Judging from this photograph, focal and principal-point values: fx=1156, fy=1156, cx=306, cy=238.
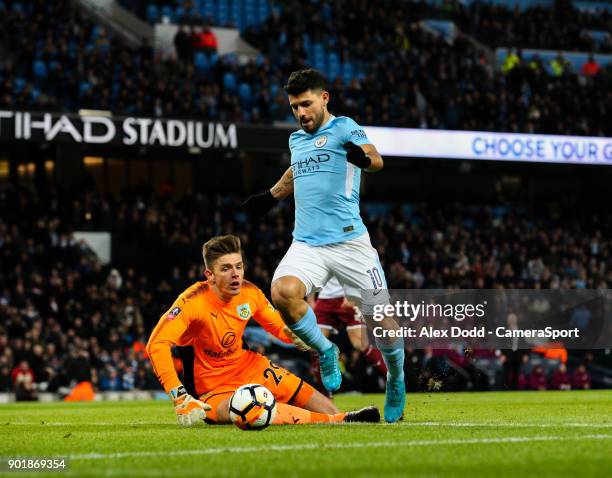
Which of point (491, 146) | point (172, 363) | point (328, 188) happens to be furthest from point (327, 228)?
point (491, 146)

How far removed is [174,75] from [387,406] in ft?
64.9

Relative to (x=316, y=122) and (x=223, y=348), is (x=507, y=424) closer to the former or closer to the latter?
(x=223, y=348)

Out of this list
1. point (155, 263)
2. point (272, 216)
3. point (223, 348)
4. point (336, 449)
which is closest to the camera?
point (336, 449)

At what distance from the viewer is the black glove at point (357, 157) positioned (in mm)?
7641

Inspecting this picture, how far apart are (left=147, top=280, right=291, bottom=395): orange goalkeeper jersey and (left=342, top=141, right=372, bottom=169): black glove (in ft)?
4.79

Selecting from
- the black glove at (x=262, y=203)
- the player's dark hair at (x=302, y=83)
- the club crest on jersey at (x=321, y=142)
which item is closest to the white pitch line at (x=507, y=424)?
the black glove at (x=262, y=203)

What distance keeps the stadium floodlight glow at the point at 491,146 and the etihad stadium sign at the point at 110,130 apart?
4137mm

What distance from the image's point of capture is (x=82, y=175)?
2833 centimetres

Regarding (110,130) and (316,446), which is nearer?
(316,446)

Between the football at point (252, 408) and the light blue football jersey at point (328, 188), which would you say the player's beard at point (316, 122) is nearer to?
the light blue football jersey at point (328, 188)

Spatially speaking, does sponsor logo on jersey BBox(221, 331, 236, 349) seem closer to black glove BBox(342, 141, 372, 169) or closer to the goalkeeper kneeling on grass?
the goalkeeper kneeling on grass

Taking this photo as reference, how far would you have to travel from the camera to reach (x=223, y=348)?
8.29 metres

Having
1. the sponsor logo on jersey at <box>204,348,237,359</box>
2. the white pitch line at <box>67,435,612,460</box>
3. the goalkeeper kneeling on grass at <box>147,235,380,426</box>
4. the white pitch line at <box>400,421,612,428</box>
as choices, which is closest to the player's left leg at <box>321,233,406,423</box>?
the white pitch line at <box>400,421,612,428</box>

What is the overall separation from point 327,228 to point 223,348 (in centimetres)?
114
